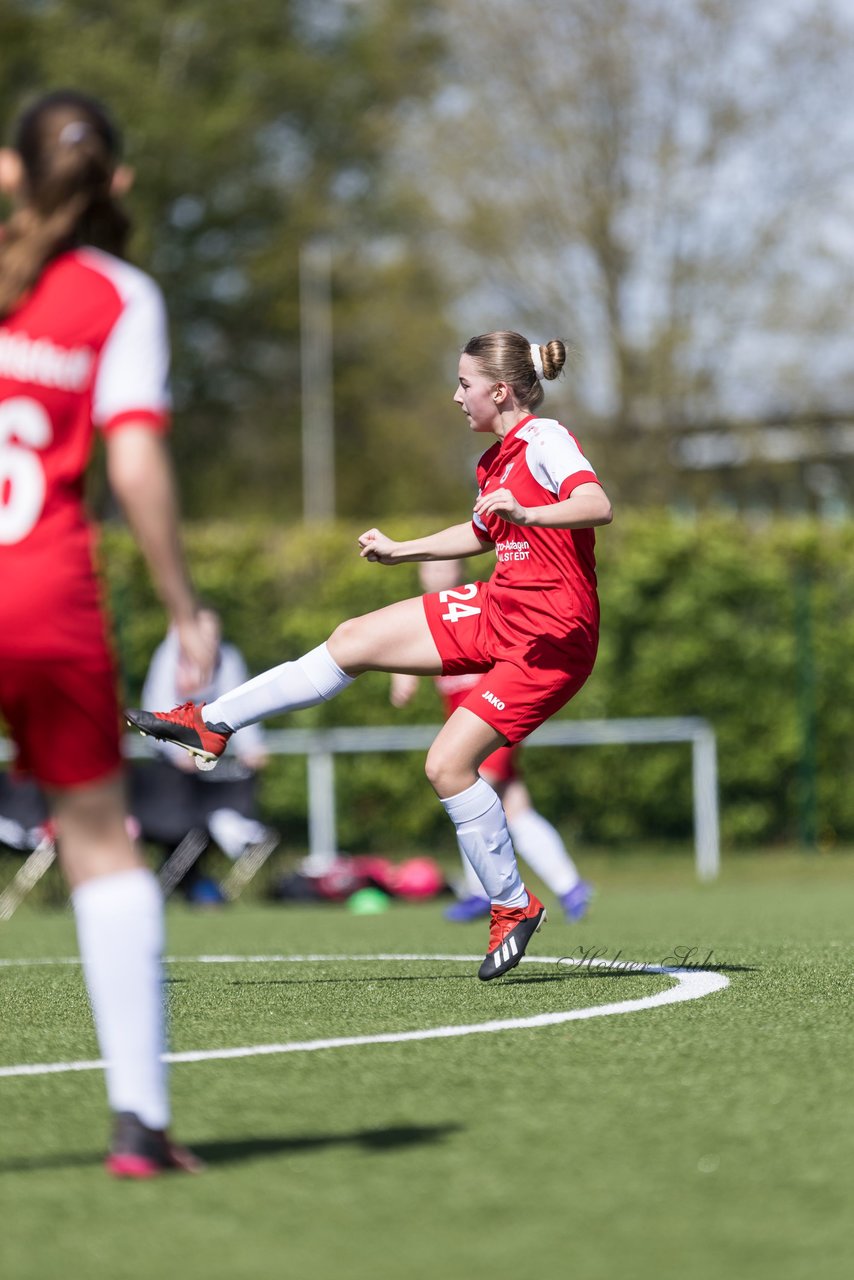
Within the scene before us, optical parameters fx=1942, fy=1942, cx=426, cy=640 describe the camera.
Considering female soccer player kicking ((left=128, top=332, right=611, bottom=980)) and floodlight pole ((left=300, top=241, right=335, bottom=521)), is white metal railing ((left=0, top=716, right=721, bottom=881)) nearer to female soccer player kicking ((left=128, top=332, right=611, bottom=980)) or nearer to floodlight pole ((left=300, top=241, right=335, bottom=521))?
female soccer player kicking ((left=128, top=332, right=611, bottom=980))

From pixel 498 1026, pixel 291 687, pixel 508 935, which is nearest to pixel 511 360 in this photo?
pixel 291 687

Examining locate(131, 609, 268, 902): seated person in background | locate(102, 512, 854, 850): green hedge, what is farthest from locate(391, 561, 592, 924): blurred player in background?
locate(102, 512, 854, 850): green hedge

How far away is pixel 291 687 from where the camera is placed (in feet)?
21.5

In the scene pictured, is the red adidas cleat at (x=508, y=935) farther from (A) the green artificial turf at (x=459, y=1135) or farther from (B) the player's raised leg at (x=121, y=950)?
(B) the player's raised leg at (x=121, y=950)

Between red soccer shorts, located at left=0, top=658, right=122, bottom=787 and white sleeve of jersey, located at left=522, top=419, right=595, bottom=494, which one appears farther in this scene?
white sleeve of jersey, located at left=522, top=419, right=595, bottom=494

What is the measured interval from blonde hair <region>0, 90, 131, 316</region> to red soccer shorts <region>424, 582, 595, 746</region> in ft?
9.90

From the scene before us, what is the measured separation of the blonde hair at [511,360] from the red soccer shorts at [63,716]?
11.3 feet

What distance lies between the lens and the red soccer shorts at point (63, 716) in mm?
3312

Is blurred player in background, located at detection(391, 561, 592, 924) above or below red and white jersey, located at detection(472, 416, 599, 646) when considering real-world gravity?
below

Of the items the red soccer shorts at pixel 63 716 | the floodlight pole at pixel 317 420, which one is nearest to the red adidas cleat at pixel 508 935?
the red soccer shorts at pixel 63 716

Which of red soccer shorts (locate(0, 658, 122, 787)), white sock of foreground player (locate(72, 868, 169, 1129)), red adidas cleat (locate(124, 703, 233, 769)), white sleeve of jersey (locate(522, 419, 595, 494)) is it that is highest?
white sleeve of jersey (locate(522, 419, 595, 494))

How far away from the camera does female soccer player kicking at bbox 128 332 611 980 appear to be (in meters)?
6.28

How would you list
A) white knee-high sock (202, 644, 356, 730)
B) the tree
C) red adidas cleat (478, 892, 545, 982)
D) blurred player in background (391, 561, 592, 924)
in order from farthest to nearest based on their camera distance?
the tree, blurred player in background (391, 561, 592, 924), white knee-high sock (202, 644, 356, 730), red adidas cleat (478, 892, 545, 982)

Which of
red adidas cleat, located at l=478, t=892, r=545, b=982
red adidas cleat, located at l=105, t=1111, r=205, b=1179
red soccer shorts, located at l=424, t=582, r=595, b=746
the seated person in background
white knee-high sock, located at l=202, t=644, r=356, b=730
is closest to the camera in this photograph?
red adidas cleat, located at l=105, t=1111, r=205, b=1179
